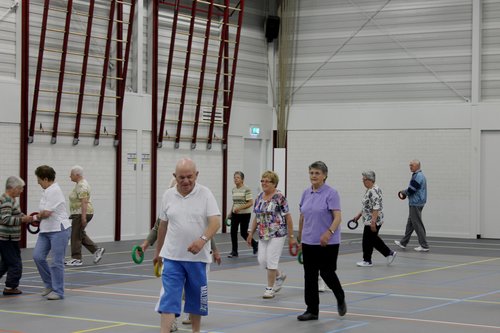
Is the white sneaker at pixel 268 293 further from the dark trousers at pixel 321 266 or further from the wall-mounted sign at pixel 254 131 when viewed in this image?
the wall-mounted sign at pixel 254 131

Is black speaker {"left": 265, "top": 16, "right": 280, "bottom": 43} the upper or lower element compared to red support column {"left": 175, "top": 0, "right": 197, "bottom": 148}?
upper

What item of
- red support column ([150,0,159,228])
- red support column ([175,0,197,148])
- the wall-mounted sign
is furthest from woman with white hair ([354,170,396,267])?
the wall-mounted sign

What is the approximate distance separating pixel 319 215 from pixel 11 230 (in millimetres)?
4630

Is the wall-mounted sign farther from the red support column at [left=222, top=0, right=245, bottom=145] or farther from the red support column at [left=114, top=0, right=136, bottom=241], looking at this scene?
the red support column at [left=114, top=0, right=136, bottom=241]

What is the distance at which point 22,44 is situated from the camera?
20938 millimetres

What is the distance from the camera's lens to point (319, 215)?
36.3 ft

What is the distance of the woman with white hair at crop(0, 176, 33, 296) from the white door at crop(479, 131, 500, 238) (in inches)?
634

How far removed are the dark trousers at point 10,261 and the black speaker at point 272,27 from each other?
55.6ft

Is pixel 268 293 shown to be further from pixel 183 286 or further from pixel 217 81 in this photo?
pixel 217 81

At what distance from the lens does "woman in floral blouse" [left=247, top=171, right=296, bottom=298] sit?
12.9 meters

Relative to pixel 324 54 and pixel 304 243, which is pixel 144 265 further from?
pixel 324 54

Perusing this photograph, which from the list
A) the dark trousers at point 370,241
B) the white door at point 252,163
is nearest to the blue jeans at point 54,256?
the dark trousers at point 370,241

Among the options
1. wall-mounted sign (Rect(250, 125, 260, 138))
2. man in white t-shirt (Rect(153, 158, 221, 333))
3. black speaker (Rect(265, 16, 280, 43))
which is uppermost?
black speaker (Rect(265, 16, 280, 43))

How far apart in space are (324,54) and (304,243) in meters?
17.7
